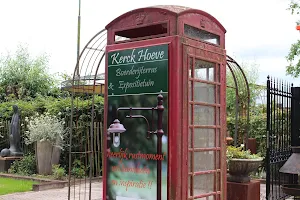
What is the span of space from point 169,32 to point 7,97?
19.5 meters

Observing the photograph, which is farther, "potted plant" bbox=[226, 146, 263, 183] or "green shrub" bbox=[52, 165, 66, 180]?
"green shrub" bbox=[52, 165, 66, 180]

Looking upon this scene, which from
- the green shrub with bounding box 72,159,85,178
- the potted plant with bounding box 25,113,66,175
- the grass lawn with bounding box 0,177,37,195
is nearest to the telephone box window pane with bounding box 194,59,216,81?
the grass lawn with bounding box 0,177,37,195

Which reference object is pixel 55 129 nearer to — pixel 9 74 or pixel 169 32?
pixel 169 32

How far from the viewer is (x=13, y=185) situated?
12148mm

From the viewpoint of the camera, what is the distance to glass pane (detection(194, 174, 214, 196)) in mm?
6055

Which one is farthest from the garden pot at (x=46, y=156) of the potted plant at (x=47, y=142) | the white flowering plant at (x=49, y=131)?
the white flowering plant at (x=49, y=131)

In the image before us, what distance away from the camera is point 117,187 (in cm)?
621

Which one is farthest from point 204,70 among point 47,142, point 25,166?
point 25,166

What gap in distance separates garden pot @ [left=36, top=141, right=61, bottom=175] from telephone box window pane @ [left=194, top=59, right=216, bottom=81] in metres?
8.55

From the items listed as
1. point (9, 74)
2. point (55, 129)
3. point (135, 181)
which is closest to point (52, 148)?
point (55, 129)

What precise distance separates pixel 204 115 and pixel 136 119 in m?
0.98

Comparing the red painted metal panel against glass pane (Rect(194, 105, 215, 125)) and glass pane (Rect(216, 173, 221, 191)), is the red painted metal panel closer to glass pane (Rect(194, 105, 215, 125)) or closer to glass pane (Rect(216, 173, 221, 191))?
glass pane (Rect(194, 105, 215, 125))

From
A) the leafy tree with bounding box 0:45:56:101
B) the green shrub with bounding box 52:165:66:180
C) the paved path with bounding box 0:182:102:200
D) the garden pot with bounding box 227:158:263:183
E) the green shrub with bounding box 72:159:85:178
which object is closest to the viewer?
the garden pot with bounding box 227:158:263:183

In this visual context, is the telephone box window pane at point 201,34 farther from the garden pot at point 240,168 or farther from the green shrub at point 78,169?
the green shrub at point 78,169
